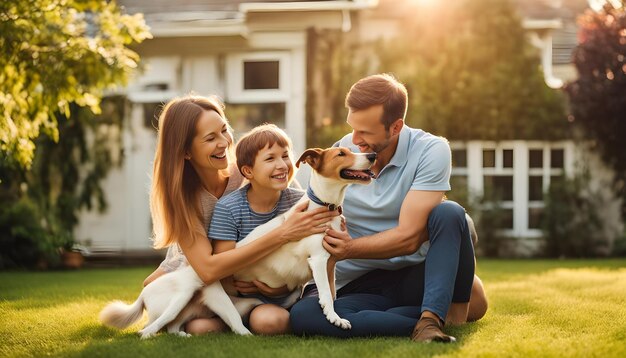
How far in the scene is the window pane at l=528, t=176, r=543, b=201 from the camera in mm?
12438

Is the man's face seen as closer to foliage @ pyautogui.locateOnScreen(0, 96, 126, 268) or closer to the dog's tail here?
the dog's tail

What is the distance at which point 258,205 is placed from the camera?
4500 millimetres

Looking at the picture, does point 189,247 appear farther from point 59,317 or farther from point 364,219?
point 59,317

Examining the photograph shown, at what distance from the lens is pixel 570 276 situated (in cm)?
830

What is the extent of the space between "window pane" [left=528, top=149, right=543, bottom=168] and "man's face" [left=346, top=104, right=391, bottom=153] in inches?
335

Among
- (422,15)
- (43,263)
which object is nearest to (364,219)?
(43,263)

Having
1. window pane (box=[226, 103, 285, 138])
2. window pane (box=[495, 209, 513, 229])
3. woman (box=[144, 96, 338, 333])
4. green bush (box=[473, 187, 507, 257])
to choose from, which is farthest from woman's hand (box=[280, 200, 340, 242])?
window pane (box=[495, 209, 513, 229])

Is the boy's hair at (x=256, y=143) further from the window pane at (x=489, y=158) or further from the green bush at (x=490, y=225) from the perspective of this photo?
the window pane at (x=489, y=158)

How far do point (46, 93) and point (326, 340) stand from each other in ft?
13.4

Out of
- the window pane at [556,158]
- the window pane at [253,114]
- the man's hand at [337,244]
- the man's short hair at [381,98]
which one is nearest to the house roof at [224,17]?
Result: the window pane at [253,114]

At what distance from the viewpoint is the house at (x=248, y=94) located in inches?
463

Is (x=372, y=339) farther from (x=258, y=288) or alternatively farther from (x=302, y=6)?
(x=302, y=6)

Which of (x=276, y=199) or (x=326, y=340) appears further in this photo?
(x=276, y=199)

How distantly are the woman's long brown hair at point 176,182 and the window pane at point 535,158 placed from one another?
29.0 ft
